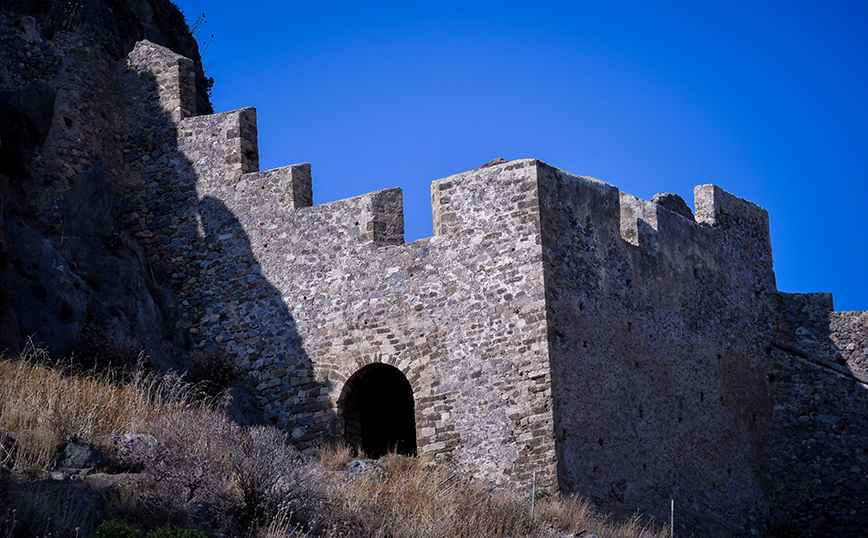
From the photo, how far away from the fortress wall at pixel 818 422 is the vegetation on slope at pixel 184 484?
25.4ft

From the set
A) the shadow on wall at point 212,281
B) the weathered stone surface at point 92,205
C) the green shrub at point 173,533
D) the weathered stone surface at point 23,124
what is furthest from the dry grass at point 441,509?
the weathered stone surface at point 23,124

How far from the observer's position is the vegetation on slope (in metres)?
11.7

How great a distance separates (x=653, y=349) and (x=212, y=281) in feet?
24.7

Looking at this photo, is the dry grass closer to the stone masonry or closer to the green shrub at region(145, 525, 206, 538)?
the stone masonry

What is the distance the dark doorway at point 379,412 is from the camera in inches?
782

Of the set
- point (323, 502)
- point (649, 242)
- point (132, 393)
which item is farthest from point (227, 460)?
point (649, 242)

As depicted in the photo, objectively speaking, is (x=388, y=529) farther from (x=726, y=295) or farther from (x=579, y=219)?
(x=726, y=295)

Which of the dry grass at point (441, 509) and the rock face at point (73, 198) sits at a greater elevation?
the rock face at point (73, 198)

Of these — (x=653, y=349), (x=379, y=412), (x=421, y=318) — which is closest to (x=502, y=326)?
(x=421, y=318)

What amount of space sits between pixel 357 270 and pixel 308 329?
125 cm

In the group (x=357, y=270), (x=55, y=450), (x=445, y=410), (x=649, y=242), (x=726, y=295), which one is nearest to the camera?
(x=55, y=450)

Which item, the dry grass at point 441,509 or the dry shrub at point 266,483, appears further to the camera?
the dry grass at point 441,509

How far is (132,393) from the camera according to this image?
618 inches

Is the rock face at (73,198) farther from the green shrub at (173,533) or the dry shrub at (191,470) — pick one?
the green shrub at (173,533)
